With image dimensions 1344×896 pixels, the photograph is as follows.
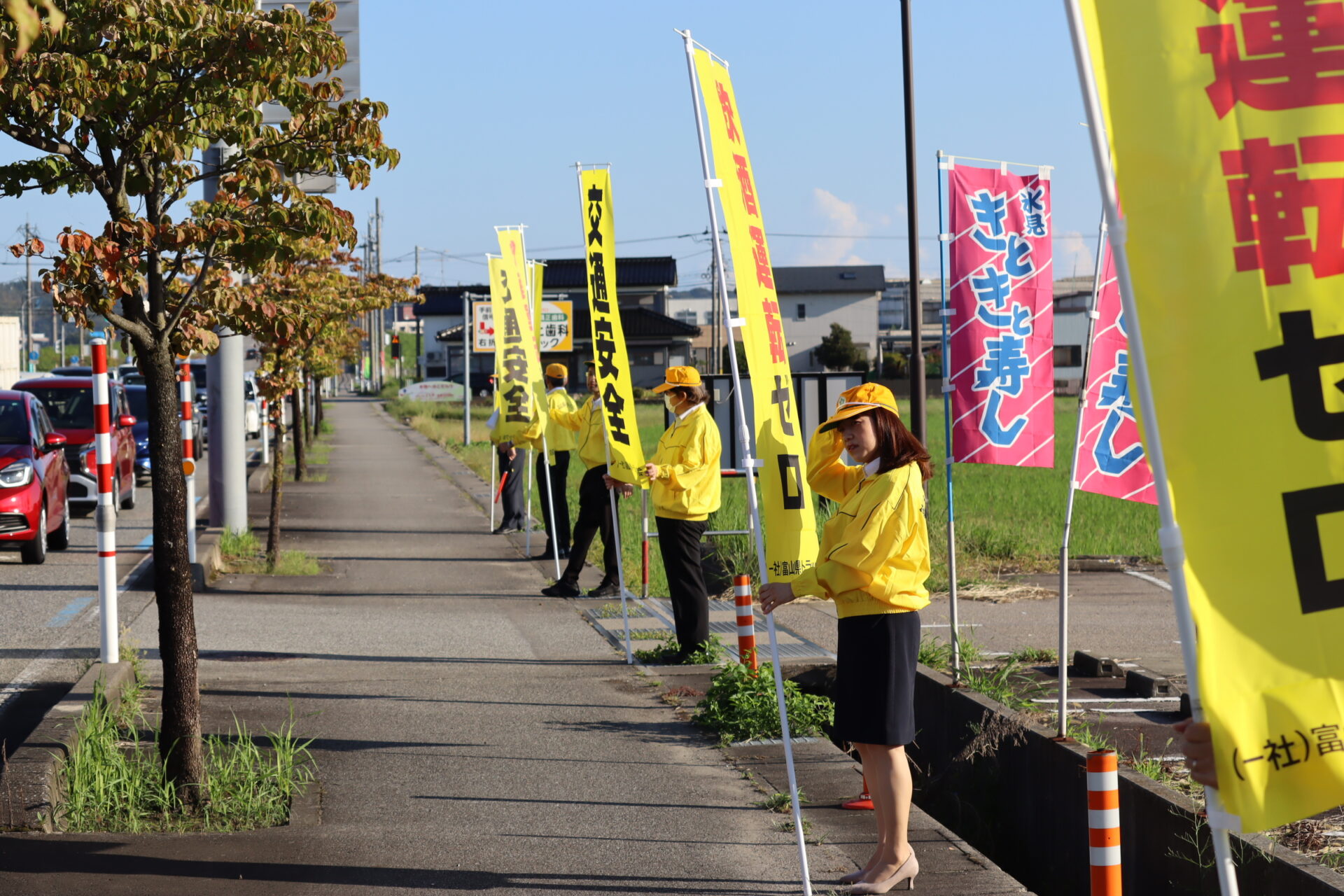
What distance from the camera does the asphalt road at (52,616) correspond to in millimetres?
7711

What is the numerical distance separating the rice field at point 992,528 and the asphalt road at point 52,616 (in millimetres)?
4479

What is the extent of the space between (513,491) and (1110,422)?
11.1 meters

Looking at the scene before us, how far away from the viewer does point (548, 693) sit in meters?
8.12

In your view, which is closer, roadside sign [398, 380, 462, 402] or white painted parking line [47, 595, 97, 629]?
white painted parking line [47, 595, 97, 629]

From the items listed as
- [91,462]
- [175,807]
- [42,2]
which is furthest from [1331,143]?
[91,462]

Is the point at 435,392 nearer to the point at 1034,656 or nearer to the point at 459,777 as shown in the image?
the point at 1034,656

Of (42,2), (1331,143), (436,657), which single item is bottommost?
(436,657)

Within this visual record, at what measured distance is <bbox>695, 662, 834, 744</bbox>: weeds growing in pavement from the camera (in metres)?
6.91

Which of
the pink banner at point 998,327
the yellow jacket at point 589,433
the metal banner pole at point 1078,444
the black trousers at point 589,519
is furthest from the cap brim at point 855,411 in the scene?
the black trousers at point 589,519

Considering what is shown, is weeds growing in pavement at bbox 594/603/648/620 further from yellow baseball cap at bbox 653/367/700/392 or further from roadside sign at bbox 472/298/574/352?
roadside sign at bbox 472/298/574/352

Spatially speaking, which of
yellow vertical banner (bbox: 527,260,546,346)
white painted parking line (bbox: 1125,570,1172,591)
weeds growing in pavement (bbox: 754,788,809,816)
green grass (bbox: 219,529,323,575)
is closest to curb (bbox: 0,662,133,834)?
weeds growing in pavement (bbox: 754,788,809,816)

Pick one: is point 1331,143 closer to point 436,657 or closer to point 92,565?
point 436,657

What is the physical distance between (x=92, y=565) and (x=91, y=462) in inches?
190

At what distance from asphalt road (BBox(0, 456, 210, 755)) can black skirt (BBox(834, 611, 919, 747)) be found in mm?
3939
